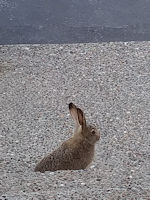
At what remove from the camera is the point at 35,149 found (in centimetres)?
461

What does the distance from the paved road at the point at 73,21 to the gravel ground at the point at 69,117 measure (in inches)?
17.7

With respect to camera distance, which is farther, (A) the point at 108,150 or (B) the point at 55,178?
(A) the point at 108,150

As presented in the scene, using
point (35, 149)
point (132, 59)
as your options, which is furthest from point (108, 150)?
point (132, 59)

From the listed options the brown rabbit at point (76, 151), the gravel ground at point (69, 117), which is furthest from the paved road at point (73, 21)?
the brown rabbit at point (76, 151)

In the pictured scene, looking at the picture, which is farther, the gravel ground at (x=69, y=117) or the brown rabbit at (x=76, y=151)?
the brown rabbit at (x=76, y=151)

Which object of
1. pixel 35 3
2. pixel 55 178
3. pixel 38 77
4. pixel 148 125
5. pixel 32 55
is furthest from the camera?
pixel 35 3

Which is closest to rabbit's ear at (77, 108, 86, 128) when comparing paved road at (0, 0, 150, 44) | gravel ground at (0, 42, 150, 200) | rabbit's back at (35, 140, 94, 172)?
rabbit's back at (35, 140, 94, 172)

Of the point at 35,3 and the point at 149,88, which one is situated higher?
the point at 35,3

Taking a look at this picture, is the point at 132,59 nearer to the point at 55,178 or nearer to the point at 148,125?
the point at 148,125

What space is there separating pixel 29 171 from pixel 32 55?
8.06ft

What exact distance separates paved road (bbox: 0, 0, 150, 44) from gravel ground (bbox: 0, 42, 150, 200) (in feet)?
1.48

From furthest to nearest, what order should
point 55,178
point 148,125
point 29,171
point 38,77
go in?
point 38,77
point 148,125
point 29,171
point 55,178

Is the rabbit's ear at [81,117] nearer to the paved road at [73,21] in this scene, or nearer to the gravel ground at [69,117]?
the gravel ground at [69,117]

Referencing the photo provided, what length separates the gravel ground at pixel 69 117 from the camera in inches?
142
